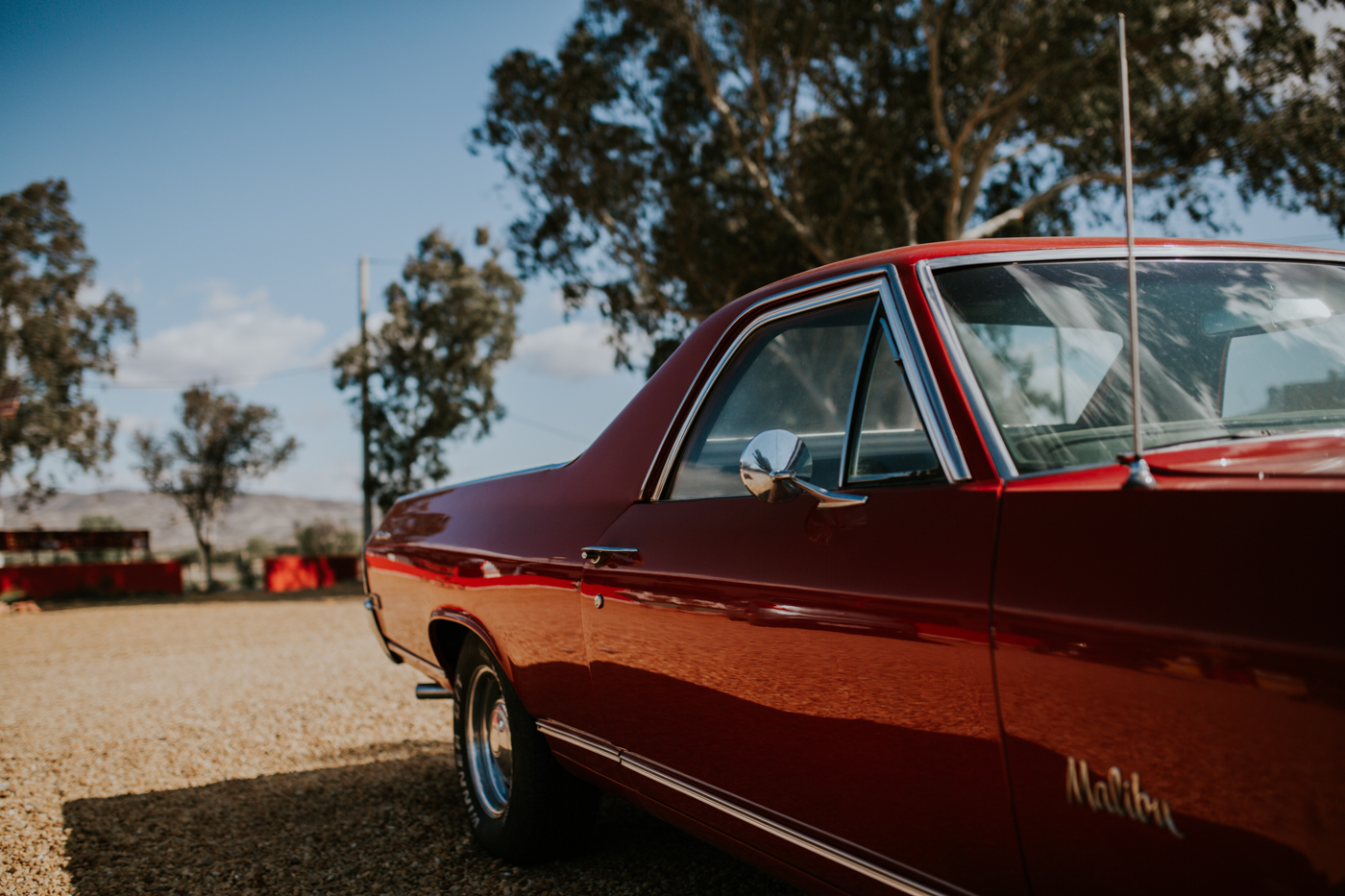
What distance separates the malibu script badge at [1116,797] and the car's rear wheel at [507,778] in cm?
194

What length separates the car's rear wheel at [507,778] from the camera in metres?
2.93

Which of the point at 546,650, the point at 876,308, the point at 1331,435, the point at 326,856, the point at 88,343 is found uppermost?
the point at 88,343

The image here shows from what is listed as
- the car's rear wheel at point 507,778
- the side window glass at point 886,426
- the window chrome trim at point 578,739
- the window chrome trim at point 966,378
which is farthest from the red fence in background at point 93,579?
the window chrome trim at point 966,378

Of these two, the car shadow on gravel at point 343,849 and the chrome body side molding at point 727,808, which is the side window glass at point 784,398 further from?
the car shadow on gravel at point 343,849

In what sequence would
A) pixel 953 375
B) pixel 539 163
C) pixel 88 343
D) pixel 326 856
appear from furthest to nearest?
pixel 88 343 < pixel 539 163 < pixel 326 856 < pixel 953 375

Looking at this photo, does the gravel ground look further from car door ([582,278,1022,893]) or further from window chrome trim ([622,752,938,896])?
car door ([582,278,1022,893])

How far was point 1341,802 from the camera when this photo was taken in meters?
0.98

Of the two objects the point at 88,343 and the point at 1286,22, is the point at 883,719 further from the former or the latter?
the point at 88,343

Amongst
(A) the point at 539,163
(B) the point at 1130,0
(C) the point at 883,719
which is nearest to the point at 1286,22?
(B) the point at 1130,0

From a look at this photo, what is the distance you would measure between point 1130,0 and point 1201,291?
1368 cm

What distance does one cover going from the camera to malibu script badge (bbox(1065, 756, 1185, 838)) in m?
1.15

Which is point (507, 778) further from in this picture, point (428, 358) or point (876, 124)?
point (428, 358)

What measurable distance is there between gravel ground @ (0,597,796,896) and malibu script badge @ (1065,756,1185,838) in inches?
75.7

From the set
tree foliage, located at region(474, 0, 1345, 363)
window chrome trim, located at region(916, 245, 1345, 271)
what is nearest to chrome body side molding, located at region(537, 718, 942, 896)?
window chrome trim, located at region(916, 245, 1345, 271)
